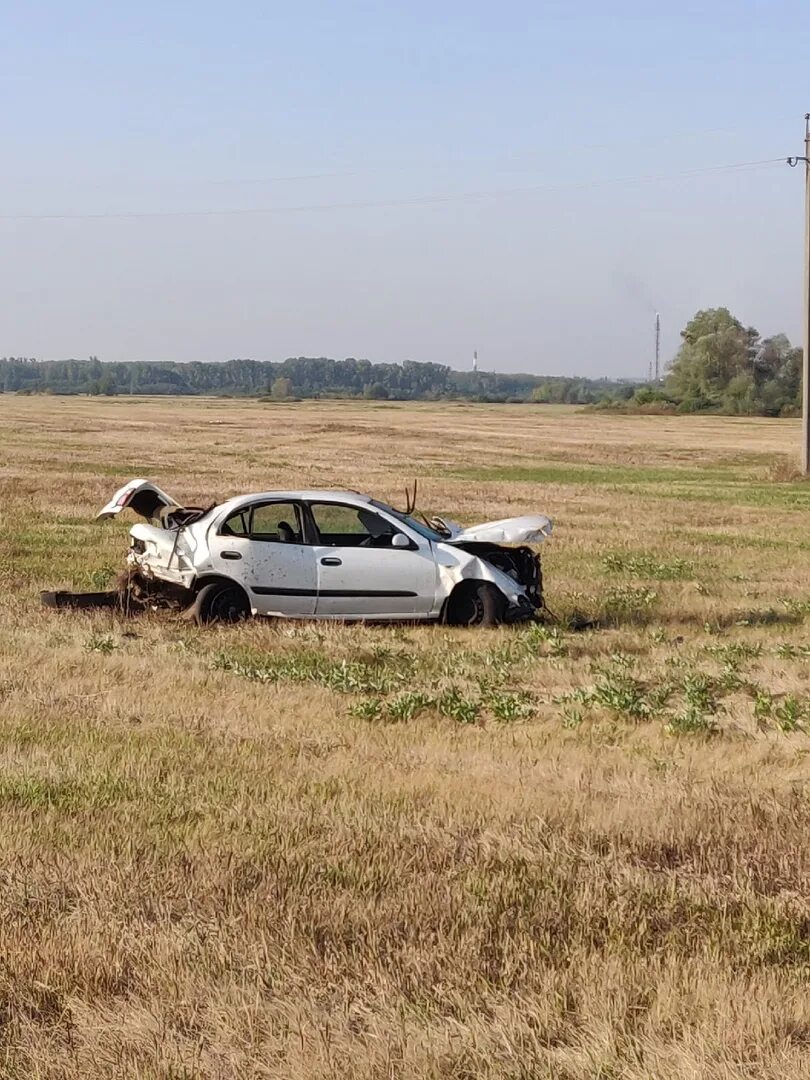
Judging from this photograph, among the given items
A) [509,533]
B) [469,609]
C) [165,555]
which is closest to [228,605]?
[165,555]

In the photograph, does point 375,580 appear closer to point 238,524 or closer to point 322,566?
point 322,566

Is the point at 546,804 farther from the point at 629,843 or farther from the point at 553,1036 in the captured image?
the point at 553,1036

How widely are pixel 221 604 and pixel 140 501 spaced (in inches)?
66.8

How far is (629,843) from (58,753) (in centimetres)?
361

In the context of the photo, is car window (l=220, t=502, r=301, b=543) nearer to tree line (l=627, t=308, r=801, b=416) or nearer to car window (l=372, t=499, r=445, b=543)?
car window (l=372, t=499, r=445, b=543)

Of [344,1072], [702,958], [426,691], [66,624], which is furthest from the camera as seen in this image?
[66,624]

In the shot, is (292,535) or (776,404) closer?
(292,535)

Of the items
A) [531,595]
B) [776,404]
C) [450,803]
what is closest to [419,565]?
[531,595]

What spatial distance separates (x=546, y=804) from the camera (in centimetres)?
773

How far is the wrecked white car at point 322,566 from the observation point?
1444cm

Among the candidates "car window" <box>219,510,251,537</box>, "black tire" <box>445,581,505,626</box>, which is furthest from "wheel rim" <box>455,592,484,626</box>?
"car window" <box>219,510,251,537</box>

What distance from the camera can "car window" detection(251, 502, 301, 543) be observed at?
48.0ft

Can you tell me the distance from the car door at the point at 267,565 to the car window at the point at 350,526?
1.07 ft

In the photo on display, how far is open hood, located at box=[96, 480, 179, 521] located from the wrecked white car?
0.52 meters
